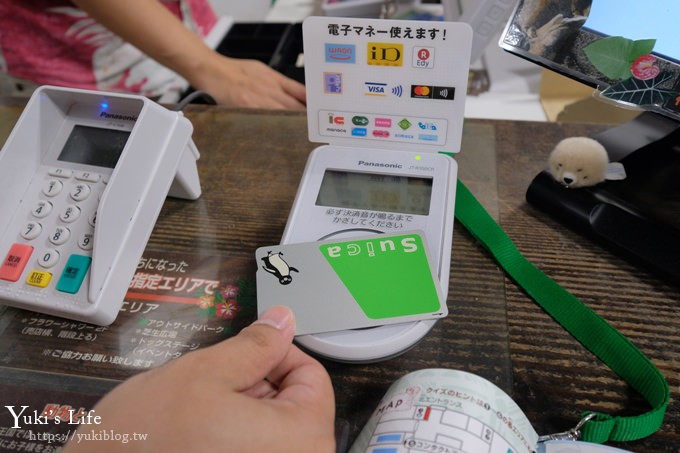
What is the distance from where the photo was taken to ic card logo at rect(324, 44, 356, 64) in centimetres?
45

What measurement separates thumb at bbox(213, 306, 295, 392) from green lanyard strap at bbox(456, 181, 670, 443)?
0.71ft

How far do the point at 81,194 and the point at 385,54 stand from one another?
0.30 m

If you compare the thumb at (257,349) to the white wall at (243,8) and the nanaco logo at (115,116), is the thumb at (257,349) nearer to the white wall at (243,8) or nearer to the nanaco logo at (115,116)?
the nanaco logo at (115,116)

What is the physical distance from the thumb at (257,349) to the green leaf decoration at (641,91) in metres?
0.33

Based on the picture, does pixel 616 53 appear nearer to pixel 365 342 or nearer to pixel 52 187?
pixel 365 342

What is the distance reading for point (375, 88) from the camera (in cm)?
47

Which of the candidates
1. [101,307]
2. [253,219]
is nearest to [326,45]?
[253,219]

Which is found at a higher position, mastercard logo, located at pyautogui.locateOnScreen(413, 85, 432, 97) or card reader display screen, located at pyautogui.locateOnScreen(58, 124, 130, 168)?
mastercard logo, located at pyautogui.locateOnScreen(413, 85, 432, 97)

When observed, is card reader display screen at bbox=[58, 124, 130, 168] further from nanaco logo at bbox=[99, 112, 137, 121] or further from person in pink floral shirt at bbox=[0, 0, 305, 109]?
person in pink floral shirt at bbox=[0, 0, 305, 109]

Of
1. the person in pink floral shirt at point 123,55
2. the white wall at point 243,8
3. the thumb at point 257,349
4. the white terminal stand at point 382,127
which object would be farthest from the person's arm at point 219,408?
the white wall at point 243,8

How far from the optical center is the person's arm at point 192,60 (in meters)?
0.74

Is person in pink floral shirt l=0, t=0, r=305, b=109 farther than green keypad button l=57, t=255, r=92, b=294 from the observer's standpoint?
Yes

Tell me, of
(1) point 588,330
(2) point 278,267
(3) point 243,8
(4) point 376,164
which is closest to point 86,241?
(2) point 278,267

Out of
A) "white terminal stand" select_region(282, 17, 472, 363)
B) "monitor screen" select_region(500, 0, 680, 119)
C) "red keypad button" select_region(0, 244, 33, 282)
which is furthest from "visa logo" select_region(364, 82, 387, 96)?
"red keypad button" select_region(0, 244, 33, 282)
